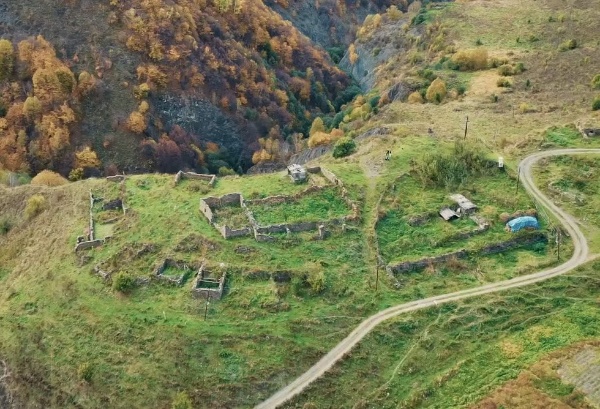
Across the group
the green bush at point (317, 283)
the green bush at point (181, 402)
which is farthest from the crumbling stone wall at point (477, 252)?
the green bush at point (181, 402)

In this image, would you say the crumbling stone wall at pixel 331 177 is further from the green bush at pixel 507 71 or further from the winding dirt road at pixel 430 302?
the green bush at pixel 507 71

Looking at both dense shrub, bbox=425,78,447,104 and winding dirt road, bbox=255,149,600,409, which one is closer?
winding dirt road, bbox=255,149,600,409

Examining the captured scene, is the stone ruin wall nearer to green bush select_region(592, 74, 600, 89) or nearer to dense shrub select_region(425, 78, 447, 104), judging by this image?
dense shrub select_region(425, 78, 447, 104)

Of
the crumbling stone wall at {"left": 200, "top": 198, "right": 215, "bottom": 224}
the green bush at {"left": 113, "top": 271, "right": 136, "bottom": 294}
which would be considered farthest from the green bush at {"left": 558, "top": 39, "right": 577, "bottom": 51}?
the green bush at {"left": 113, "top": 271, "right": 136, "bottom": 294}

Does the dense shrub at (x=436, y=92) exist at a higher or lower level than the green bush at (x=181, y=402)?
higher

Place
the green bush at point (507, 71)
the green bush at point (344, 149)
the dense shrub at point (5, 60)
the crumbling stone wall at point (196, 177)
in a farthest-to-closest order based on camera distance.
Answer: the dense shrub at point (5, 60), the green bush at point (507, 71), the green bush at point (344, 149), the crumbling stone wall at point (196, 177)

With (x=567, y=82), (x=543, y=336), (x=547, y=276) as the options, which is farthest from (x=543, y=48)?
(x=543, y=336)
